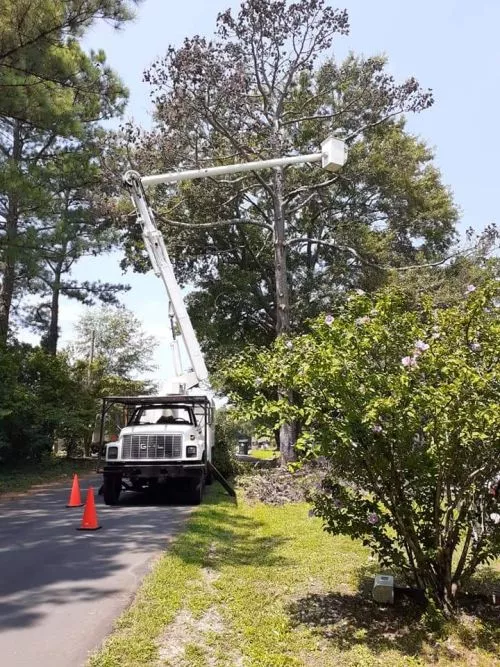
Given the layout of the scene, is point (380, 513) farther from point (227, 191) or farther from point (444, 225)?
point (444, 225)

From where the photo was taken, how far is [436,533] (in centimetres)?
462

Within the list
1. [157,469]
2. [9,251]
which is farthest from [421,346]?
[9,251]

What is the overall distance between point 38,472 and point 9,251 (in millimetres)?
7177

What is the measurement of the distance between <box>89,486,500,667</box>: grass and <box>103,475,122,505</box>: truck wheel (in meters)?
4.58

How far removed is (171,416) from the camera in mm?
13008

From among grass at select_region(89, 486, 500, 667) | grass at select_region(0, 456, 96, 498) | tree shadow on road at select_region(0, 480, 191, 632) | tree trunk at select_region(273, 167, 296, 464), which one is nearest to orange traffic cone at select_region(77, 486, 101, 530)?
tree shadow on road at select_region(0, 480, 191, 632)

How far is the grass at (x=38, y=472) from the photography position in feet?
48.7

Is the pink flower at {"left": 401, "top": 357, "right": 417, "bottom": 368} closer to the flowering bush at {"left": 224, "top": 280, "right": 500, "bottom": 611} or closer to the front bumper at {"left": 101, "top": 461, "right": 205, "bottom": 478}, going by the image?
the flowering bush at {"left": 224, "top": 280, "right": 500, "bottom": 611}

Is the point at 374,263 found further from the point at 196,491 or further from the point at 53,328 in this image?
the point at 53,328

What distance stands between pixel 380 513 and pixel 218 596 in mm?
1751

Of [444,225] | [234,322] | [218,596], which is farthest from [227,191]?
[218,596]

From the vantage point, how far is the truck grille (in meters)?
11.3

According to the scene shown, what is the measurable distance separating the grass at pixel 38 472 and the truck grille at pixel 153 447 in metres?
4.43

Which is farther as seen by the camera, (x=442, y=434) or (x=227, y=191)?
(x=227, y=191)
